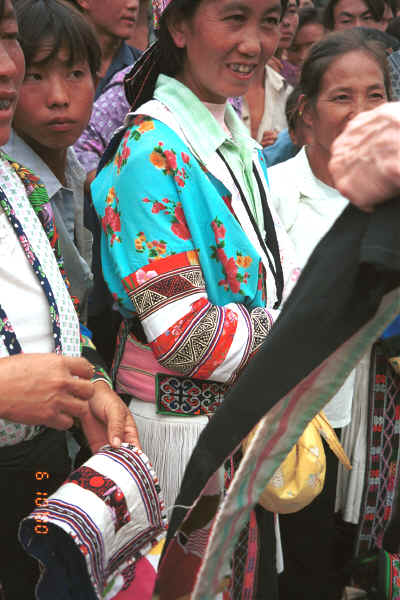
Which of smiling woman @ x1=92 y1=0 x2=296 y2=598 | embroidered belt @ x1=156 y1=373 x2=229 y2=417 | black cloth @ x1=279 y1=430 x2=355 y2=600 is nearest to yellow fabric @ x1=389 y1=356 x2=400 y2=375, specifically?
black cloth @ x1=279 y1=430 x2=355 y2=600

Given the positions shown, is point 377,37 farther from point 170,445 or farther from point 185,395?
point 170,445

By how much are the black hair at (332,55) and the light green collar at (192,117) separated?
2.75 ft

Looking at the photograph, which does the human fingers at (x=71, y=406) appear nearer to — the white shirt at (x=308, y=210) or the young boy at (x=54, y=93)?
the young boy at (x=54, y=93)

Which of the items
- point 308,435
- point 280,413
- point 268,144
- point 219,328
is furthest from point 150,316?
point 268,144

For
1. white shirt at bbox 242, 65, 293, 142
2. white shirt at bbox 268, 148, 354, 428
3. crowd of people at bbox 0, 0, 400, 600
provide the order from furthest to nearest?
white shirt at bbox 242, 65, 293, 142, white shirt at bbox 268, 148, 354, 428, crowd of people at bbox 0, 0, 400, 600

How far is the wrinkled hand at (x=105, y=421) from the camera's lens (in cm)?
144

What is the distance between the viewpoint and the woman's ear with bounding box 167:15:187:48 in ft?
6.22

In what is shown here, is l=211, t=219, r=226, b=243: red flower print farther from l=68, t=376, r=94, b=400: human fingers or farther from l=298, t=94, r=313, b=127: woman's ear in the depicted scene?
l=298, t=94, r=313, b=127: woman's ear

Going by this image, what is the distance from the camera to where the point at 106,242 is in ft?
6.03

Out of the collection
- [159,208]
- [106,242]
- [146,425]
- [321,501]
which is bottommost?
[321,501]

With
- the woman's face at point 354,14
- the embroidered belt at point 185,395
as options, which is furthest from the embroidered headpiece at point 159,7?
the woman's face at point 354,14

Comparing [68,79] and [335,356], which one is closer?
[335,356]

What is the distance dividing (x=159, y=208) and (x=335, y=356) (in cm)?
90

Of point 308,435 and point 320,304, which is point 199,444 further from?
point 308,435
